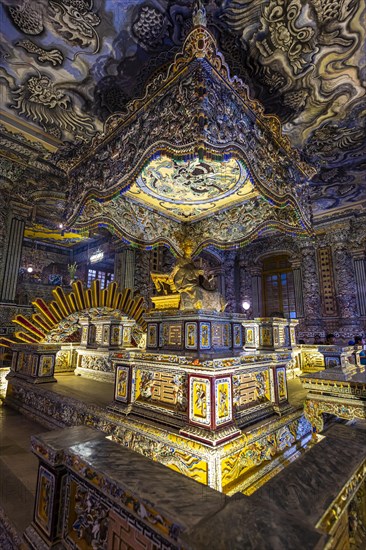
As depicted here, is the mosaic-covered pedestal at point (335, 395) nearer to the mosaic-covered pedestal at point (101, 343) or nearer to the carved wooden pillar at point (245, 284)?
the mosaic-covered pedestal at point (101, 343)

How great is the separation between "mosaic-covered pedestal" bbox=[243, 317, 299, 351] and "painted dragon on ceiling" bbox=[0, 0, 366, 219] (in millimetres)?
4861

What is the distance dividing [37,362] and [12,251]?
498 cm

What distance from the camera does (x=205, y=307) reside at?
14.9 feet

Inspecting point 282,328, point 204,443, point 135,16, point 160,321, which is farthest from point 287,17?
point 282,328

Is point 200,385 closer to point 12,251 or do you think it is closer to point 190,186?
point 190,186

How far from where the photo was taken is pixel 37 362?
199 inches

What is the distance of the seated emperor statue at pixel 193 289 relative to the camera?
176 inches

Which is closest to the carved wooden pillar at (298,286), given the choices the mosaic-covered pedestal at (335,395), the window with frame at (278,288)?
the window with frame at (278,288)

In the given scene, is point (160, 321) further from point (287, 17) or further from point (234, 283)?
point (234, 283)

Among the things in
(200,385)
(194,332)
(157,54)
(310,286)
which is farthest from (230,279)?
(200,385)

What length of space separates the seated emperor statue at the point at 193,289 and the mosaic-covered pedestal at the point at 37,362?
2.93 metres

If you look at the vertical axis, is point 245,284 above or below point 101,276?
below

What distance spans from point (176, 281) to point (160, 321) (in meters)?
0.80

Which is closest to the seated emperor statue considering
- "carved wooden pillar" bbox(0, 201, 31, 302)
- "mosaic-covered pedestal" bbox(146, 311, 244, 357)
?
"mosaic-covered pedestal" bbox(146, 311, 244, 357)
